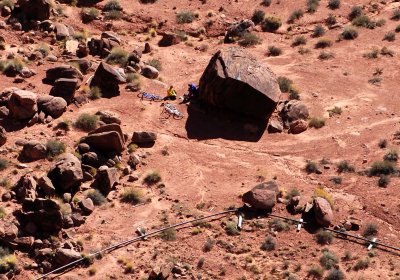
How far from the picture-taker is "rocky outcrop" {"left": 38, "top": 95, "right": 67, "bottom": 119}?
32312 mm

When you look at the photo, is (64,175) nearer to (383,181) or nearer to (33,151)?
(33,151)

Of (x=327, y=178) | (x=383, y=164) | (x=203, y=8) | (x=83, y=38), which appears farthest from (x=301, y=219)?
(x=203, y=8)

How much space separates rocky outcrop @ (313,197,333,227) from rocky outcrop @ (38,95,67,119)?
482 inches

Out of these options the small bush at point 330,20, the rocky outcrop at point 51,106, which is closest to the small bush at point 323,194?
the rocky outcrop at point 51,106

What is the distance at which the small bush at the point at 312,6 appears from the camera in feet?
153

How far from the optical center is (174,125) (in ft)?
112

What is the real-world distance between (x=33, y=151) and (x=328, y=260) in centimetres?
1242

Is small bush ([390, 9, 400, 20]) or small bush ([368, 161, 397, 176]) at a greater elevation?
small bush ([390, 9, 400, 20])

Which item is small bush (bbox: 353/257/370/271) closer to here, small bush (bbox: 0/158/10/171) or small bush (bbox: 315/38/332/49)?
small bush (bbox: 0/158/10/171)

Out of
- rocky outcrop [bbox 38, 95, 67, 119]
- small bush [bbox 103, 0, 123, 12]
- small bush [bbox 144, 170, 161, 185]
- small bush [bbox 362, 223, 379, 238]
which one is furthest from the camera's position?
small bush [bbox 103, 0, 123, 12]

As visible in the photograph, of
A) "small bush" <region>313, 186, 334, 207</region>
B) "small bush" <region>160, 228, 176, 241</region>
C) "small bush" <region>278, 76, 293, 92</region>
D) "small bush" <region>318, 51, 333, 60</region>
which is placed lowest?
"small bush" <region>160, 228, 176, 241</region>

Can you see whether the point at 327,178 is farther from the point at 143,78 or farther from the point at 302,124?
the point at 143,78

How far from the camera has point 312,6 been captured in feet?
153

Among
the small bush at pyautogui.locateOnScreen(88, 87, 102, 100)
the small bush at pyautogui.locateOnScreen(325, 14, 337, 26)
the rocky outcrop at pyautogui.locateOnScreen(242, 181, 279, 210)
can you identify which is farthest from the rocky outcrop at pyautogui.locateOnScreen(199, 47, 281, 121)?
the small bush at pyautogui.locateOnScreen(325, 14, 337, 26)
